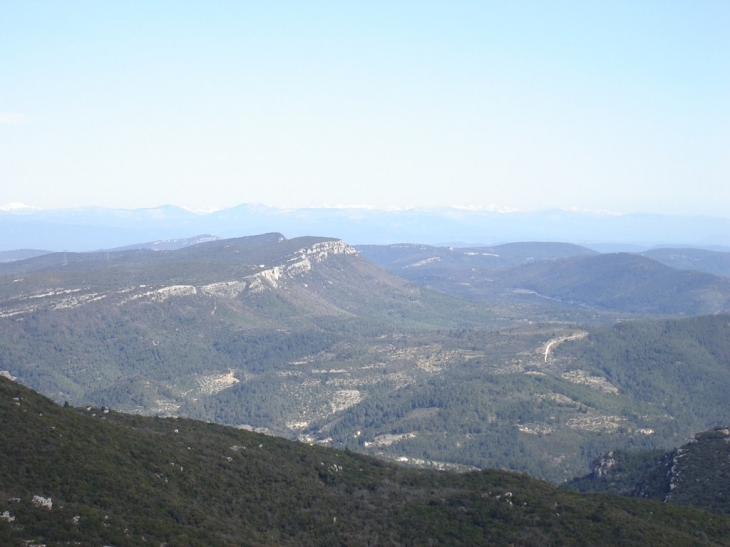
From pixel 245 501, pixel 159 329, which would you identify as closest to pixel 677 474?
pixel 245 501

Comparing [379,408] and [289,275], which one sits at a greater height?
[289,275]

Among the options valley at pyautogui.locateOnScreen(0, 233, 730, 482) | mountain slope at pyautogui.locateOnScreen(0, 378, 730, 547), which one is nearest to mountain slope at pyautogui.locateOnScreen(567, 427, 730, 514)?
mountain slope at pyautogui.locateOnScreen(0, 378, 730, 547)

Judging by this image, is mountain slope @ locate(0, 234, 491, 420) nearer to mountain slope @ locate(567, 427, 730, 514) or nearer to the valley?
the valley

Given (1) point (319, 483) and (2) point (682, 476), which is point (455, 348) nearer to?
(2) point (682, 476)

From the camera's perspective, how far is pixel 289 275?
195250 millimetres

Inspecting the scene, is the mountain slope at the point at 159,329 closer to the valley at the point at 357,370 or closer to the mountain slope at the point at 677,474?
the valley at the point at 357,370

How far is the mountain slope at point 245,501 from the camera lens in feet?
105

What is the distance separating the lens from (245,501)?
40656 millimetres

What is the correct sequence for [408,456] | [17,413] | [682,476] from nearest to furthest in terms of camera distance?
[17,413] → [682,476] → [408,456]

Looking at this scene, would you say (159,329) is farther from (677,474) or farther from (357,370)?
(677,474)

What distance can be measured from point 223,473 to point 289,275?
501 ft

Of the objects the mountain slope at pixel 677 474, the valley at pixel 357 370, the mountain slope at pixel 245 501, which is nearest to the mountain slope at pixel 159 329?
→ the valley at pixel 357 370

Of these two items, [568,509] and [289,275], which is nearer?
[568,509]

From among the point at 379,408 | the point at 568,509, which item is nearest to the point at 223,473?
the point at 568,509
